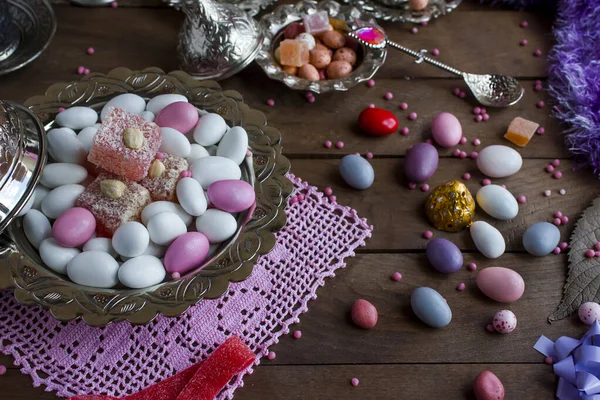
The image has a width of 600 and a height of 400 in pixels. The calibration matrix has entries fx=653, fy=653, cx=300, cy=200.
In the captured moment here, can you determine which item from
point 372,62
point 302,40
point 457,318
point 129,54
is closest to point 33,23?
point 129,54

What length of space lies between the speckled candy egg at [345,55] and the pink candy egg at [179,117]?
351mm

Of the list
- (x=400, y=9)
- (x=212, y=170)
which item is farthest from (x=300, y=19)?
(x=212, y=170)

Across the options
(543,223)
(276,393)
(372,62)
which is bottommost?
(276,393)

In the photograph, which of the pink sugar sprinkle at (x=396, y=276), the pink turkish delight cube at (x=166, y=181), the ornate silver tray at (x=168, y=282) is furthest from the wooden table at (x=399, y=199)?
the pink turkish delight cube at (x=166, y=181)

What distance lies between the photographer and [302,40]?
1227mm

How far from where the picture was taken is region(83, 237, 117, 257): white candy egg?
2.97ft

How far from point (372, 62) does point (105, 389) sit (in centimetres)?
73

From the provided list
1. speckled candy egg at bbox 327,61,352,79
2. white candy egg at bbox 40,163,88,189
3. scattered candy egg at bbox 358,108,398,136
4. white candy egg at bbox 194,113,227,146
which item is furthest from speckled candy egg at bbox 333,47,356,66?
white candy egg at bbox 40,163,88,189

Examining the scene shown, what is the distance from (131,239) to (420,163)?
1.66ft

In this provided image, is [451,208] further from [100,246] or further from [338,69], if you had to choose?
[100,246]

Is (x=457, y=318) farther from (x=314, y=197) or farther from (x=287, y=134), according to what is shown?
(x=287, y=134)

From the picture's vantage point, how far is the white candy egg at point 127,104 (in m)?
1.04

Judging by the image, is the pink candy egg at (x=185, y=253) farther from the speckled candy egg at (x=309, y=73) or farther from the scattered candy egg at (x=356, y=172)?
the speckled candy egg at (x=309, y=73)

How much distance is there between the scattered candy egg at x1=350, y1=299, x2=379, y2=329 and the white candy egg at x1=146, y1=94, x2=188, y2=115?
424mm
